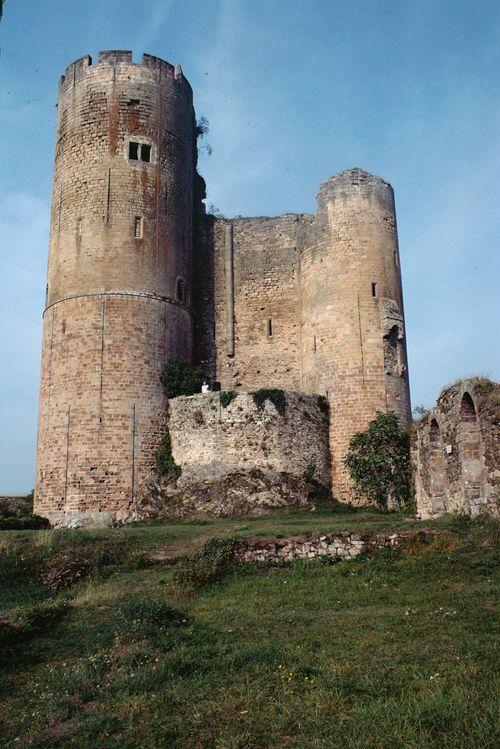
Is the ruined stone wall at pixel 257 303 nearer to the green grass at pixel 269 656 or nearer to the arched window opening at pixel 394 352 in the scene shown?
the arched window opening at pixel 394 352

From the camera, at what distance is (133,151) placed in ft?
79.3

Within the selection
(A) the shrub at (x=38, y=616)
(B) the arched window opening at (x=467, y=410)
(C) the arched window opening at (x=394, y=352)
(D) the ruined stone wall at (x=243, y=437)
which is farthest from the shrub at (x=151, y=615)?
(C) the arched window opening at (x=394, y=352)

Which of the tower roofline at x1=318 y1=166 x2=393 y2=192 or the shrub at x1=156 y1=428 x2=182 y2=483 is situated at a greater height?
the tower roofline at x1=318 y1=166 x2=393 y2=192

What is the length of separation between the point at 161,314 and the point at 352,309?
6364 millimetres

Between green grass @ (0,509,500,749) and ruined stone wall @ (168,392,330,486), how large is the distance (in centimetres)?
927

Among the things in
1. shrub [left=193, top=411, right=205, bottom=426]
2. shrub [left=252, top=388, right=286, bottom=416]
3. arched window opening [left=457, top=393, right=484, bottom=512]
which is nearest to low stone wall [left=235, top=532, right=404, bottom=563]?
arched window opening [left=457, top=393, right=484, bottom=512]

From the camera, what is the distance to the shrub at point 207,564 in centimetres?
1112

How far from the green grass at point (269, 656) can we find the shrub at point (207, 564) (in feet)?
0.75

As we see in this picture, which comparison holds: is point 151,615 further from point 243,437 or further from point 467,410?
point 243,437

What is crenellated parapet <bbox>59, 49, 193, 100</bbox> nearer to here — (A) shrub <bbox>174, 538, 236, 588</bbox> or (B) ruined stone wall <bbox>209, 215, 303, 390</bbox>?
(B) ruined stone wall <bbox>209, 215, 303, 390</bbox>

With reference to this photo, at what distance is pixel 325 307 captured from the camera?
24.2 meters

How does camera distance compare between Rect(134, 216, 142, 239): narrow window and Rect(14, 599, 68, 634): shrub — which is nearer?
Rect(14, 599, 68, 634): shrub

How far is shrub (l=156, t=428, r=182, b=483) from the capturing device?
71.8 ft

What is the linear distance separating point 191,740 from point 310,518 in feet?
43.5
